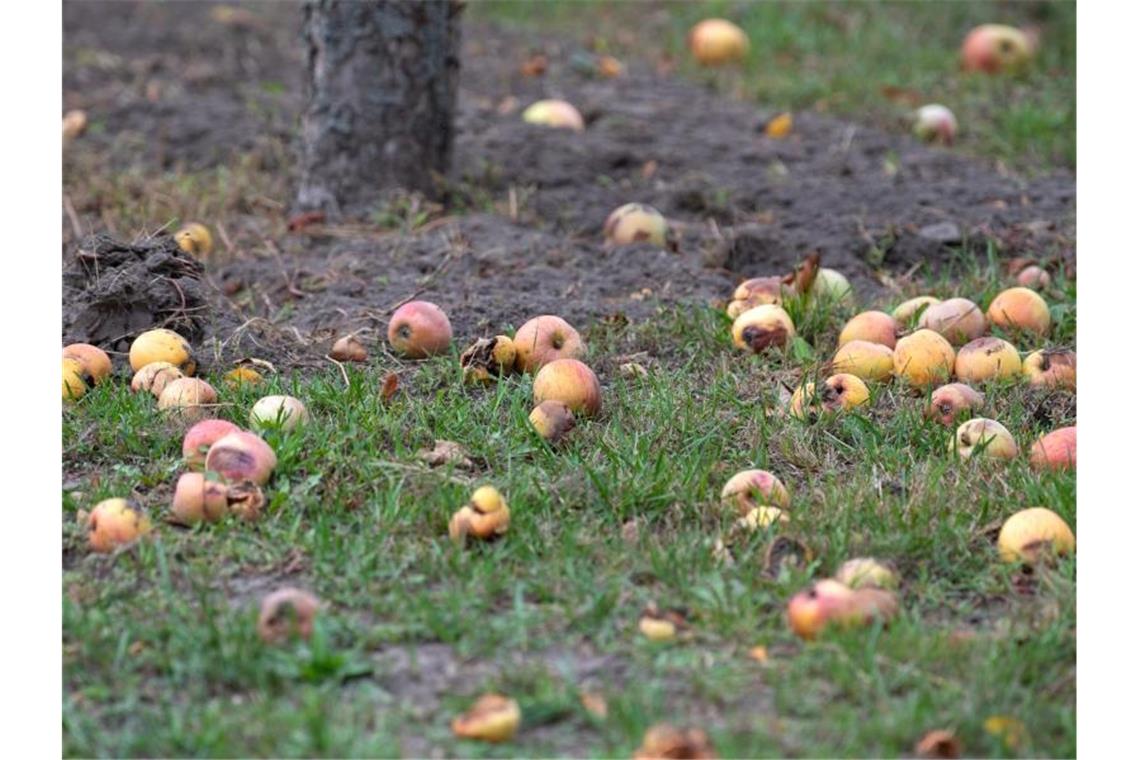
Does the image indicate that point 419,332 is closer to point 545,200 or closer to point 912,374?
point 912,374

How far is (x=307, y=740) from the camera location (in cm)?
270

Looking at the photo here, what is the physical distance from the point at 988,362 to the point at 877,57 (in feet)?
16.1

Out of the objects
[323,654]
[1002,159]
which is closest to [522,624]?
[323,654]

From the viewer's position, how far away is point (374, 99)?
6098 mm

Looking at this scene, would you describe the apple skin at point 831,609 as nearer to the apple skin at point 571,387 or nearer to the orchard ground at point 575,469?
the orchard ground at point 575,469

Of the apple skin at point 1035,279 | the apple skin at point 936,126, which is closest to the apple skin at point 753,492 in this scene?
the apple skin at point 1035,279

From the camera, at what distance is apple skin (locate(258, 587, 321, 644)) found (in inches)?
117

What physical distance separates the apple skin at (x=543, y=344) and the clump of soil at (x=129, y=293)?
3.29 feet

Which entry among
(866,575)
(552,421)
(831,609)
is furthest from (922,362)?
(831,609)

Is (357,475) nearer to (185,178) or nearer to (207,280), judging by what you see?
(207,280)

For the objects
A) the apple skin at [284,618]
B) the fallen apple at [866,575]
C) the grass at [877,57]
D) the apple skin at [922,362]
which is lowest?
the apple skin at [284,618]

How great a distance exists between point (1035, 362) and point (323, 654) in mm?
2476

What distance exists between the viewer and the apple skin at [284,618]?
2.98m

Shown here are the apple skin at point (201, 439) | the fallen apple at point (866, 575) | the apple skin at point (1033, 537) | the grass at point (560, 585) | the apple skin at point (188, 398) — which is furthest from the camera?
the apple skin at point (188, 398)
